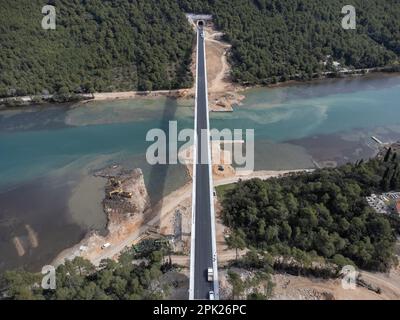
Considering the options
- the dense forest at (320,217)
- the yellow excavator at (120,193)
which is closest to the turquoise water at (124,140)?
the yellow excavator at (120,193)

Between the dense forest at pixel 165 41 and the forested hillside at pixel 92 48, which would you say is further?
the dense forest at pixel 165 41

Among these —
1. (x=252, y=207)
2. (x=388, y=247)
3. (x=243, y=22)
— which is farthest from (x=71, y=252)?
(x=243, y=22)

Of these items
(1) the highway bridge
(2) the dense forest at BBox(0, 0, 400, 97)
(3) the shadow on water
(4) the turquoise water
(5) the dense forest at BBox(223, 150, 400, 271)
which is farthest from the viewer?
(2) the dense forest at BBox(0, 0, 400, 97)

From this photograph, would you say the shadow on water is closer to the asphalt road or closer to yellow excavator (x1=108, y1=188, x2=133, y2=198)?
yellow excavator (x1=108, y1=188, x2=133, y2=198)

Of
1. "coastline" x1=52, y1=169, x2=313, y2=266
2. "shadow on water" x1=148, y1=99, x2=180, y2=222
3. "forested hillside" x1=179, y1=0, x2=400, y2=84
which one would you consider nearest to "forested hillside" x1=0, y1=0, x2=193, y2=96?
"forested hillside" x1=179, y1=0, x2=400, y2=84

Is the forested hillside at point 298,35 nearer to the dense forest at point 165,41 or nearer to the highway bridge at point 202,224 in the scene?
the dense forest at point 165,41

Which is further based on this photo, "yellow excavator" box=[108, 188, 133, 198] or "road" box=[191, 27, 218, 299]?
"yellow excavator" box=[108, 188, 133, 198]

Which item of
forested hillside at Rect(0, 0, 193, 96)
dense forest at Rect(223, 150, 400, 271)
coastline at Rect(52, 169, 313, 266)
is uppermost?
forested hillside at Rect(0, 0, 193, 96)

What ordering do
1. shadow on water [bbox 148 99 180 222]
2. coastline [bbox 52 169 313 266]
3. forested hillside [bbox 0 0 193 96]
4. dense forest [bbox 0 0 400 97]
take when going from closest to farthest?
coastline [bbox 52 169 313 266]
shadow on water [bbox 148 99 180 222]
forested hillside [bbox 0 0 193 96]
dense forest [bbox 0 0 400 97]
